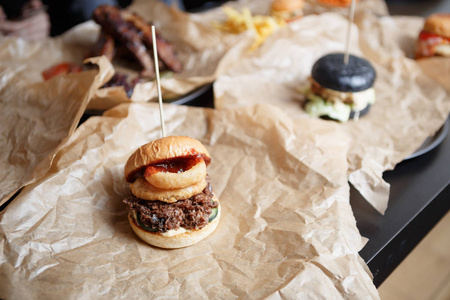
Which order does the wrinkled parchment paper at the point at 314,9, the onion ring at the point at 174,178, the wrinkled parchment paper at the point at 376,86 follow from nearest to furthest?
the onion ring at the point at 174,178, the wrinkled parchment paper at the point at 376,86, the wrinkled parchment paper at the point at 314,9

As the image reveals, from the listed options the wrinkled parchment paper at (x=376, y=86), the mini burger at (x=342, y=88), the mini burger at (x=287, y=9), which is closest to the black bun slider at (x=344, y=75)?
the mini burger at (x=342, y=88)

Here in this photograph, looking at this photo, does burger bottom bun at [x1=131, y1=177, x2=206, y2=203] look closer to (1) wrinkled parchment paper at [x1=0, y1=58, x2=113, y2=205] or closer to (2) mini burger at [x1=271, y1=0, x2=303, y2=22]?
(1) wrinkled parchment paper at [x1=0, y1=58, x2=113, y2=205]

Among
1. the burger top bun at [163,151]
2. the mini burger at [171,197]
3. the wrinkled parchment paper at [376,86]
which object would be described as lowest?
the wrinkled parchment paper at [376,86]

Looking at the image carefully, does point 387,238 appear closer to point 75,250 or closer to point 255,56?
point 75,250

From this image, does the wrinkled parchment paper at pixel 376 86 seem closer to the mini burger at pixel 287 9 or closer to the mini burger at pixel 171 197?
the mini burger at pixel 287 9

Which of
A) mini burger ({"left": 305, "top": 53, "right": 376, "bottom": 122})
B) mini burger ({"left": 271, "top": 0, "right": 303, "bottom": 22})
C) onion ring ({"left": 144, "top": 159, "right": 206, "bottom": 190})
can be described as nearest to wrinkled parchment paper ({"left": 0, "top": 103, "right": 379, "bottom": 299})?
onion ring ({"left": 144, "top": 159, "right": 206, "bottom": 190})

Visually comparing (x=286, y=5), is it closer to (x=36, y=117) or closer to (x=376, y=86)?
(x=376, y=86)
